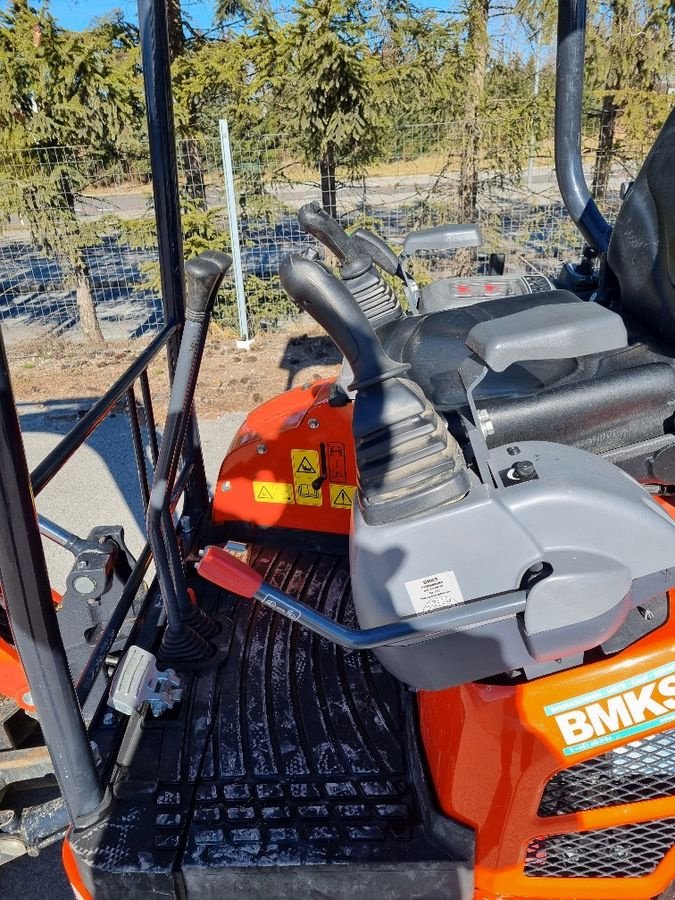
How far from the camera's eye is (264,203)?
588 centimetres

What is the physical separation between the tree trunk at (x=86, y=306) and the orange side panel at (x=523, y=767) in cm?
559

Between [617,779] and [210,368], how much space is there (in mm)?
4680

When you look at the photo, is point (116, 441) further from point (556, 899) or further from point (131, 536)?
point (556, 899)

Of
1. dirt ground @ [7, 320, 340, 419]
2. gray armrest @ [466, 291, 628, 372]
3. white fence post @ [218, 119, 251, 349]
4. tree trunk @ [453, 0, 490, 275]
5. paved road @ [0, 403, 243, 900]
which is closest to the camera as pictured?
gray armrest @ [466, 291, 628, 372]

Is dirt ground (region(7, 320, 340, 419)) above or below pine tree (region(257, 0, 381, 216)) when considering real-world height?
below

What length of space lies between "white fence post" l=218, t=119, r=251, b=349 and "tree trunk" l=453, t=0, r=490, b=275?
1956 millimetres

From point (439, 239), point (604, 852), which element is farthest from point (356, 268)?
point (604, 852)

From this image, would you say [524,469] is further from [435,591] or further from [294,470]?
[294,470]

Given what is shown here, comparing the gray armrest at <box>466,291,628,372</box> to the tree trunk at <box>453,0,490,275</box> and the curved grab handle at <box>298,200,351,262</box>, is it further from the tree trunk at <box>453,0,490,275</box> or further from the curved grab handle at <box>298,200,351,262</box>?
the tree trunk at <box>453,0,490,275</box>

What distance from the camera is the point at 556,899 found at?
1315 mm

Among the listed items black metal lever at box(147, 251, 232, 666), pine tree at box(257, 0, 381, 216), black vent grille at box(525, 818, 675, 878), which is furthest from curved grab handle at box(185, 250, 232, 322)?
pine tree at box(257, 0, 381, 216)

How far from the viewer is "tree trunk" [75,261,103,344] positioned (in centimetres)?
601

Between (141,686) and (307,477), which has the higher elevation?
(307,477)

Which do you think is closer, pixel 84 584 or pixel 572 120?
pixel 84 584
